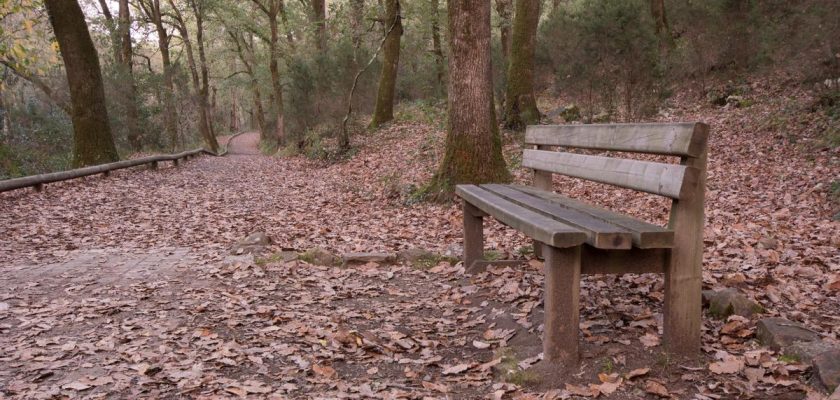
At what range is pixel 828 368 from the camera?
2.65 meters

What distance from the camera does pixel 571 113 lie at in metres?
13.1

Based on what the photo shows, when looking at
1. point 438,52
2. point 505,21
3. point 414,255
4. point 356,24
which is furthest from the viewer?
point 438,52

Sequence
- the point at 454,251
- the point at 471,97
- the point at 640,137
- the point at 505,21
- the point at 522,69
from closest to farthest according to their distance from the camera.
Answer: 1. the point at 640,137
2. the point at 454,251
3. the point at 471,97
4. the point at 522,69
5. the point at 505,21

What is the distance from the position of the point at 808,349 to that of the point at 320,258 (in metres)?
4.00

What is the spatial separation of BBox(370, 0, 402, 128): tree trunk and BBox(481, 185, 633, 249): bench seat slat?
13221mm

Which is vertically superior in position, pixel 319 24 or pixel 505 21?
pixel 319 24

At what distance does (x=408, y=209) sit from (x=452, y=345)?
185 inches

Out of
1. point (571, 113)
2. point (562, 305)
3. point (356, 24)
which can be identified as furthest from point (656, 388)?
point (356, 24)

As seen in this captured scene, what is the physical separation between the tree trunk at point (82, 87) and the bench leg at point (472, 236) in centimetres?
1021

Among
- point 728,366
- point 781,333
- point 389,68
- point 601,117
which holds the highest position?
point 389,68

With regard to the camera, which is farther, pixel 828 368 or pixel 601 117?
pixel 601 117

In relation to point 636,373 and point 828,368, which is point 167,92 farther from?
point 828,368

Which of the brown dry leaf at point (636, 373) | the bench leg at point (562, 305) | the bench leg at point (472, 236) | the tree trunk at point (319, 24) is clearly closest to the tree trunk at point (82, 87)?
the tree trunk at point (319, 24)

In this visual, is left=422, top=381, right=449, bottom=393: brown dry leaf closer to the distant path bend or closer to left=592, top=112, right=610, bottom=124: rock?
left=592, top=112, right=610, bottom=124: rock
